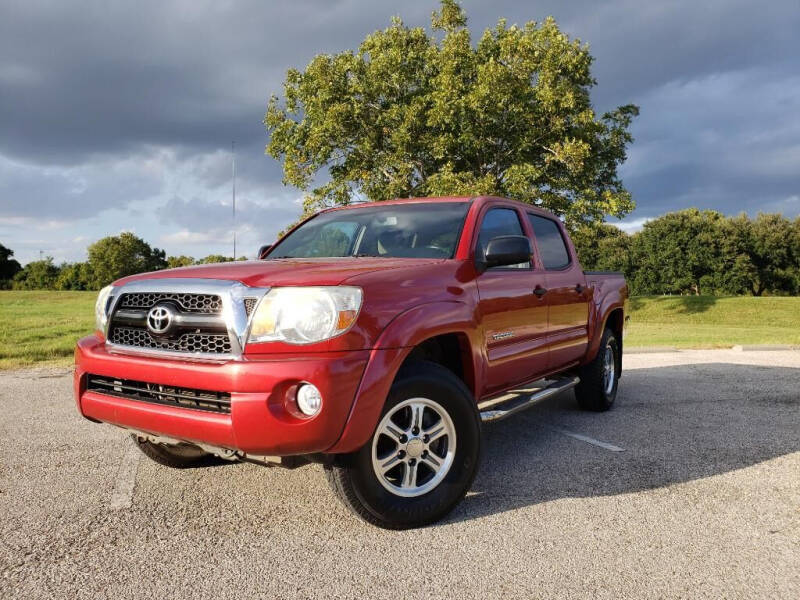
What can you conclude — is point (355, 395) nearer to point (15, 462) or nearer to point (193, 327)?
point (193, 327)

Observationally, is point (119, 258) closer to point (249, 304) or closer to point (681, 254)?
point (681, 254)

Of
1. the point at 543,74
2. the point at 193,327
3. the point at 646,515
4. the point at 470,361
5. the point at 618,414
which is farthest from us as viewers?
the point at 543,74

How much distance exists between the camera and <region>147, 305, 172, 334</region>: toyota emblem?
3.11 m

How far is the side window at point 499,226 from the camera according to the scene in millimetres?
4234

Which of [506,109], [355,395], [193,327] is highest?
[506,109]

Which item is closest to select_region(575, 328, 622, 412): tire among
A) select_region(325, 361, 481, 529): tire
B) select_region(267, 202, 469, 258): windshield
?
select_region(267, 202, 469, 258): windshield

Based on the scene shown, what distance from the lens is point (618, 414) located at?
6105 millimetres

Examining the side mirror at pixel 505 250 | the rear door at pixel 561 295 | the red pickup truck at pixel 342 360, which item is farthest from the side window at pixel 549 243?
the side mirror at pixel 505 250

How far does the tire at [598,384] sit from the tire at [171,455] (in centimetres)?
361

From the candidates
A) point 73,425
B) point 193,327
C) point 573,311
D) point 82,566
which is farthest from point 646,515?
point 73,425

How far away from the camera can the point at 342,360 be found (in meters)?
2.87

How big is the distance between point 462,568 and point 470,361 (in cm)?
129

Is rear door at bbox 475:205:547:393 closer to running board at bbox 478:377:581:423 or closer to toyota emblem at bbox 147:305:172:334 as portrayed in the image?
running board at bbox 478:377:581:423

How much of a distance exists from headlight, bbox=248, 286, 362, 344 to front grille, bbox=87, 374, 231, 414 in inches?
13.4
